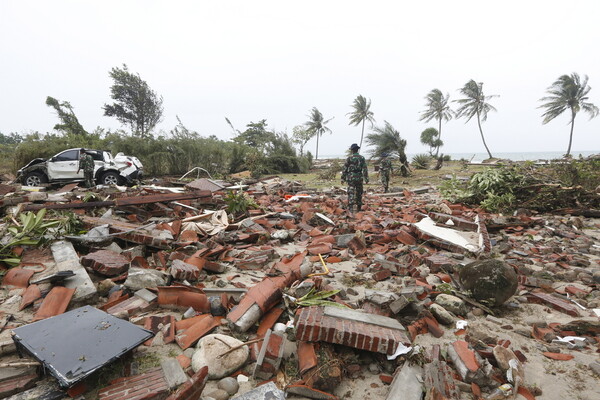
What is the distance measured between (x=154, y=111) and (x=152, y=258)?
33.0 meters

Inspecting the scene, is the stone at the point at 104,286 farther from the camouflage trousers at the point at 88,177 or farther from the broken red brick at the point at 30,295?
the camouflage trousers at the point at 88,177

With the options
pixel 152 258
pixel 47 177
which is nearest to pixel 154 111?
pixel 47 177

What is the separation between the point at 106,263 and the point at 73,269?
0.29m

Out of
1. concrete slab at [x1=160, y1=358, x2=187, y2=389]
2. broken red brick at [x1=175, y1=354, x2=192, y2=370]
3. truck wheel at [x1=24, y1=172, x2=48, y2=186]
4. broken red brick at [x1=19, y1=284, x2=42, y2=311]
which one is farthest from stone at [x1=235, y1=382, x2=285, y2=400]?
truck wheel at [x1=24, y1=172, x2=48, y2=186]

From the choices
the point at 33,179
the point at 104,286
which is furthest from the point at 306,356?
the point at 33,179

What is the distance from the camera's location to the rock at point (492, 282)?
262 centimetres

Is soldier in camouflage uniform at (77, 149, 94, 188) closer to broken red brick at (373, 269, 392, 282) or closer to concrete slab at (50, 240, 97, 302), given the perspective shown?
concrete slab at (50, 240, 97, 302)

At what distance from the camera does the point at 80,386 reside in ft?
5.45

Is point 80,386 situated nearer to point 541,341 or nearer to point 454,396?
point 454,396

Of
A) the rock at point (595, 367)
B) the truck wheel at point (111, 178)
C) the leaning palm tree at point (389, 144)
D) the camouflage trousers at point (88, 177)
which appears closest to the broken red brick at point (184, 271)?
the rock at point (595, 367)

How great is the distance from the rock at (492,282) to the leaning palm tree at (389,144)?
45.1ft

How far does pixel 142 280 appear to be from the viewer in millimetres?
2906

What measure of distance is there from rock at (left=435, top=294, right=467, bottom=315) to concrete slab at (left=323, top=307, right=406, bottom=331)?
0.71 metres

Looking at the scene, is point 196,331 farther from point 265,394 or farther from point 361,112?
point 361,112
